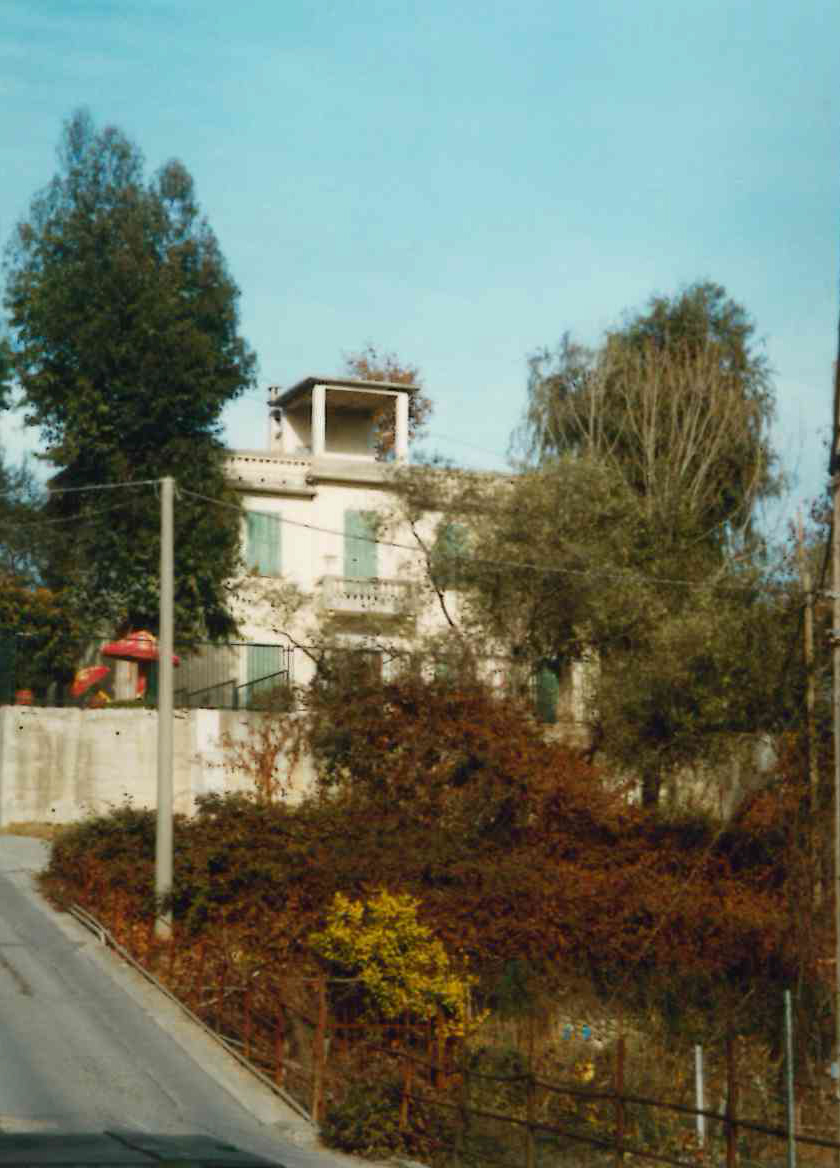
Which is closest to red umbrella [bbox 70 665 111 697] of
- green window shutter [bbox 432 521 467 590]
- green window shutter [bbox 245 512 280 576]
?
green window shutter [bbox 245 512 280 576]

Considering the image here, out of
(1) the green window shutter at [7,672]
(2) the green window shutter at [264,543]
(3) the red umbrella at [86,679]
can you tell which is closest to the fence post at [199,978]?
(1) the green window shutter at [7,672]

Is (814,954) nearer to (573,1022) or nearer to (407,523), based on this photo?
(573,1022)

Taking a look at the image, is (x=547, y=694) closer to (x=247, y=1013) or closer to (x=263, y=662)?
(x=263, y=662)

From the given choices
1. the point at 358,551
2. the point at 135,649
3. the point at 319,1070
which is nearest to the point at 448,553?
the point at 135,649

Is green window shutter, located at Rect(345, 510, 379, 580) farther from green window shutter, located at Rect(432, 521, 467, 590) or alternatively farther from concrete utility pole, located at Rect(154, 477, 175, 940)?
concrete utility pole, located at Rect(154, 477, 175, 940)

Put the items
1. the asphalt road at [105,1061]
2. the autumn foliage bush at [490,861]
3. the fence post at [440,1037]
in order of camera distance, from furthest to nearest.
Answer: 1. the autumn foliage bush at [490,861]
2. the fence post at [440,1037]
3. the asphalt road at [105,1061]

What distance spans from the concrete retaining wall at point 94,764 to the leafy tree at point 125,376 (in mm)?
5658

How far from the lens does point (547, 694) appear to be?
40469mm

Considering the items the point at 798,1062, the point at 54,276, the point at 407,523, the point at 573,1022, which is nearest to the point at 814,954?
the point at 798,1062

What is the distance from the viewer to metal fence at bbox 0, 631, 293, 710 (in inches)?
1606

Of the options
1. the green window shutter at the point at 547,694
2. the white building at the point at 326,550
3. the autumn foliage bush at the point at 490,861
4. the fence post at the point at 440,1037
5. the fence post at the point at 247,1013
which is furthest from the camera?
the white building at the point at 326,550

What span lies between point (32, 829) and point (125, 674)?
7270 millimetres

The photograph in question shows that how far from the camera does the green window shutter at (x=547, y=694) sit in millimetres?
39344

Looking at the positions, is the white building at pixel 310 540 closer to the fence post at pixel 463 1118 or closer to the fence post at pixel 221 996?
the fence post at pixel 221 996
